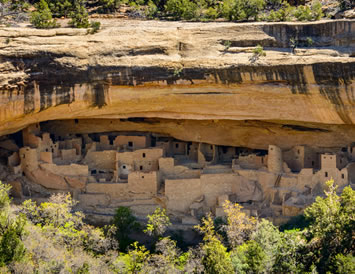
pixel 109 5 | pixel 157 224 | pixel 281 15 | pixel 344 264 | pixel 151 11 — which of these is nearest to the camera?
pixel 344 264

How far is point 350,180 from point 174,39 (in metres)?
7.08

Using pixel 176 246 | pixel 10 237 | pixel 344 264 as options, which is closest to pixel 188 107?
pixel 176 246

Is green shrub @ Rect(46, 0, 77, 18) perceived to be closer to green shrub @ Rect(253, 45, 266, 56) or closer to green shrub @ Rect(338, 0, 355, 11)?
green shrub @ Rect(253, 45, 266, 56)

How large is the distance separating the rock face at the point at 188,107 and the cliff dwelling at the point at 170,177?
1.5 inches

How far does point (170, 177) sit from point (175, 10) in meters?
6.19

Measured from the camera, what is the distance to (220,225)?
21734 millimetres

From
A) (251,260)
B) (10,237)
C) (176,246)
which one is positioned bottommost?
(176,246)

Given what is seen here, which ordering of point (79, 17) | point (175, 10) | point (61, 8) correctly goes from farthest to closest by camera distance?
1. point (175, 10)
2. point (61, 8)
3. point (79, 17)

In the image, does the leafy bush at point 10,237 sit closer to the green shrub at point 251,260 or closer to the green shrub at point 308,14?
the green shrub at point 251,260

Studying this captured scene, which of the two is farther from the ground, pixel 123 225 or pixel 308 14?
pixel 308 14

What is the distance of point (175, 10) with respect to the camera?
83.6ft

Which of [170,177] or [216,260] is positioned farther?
[170,177]

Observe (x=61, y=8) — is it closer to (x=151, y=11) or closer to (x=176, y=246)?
(x=151, y=11)

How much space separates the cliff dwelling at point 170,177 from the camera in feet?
73.7
